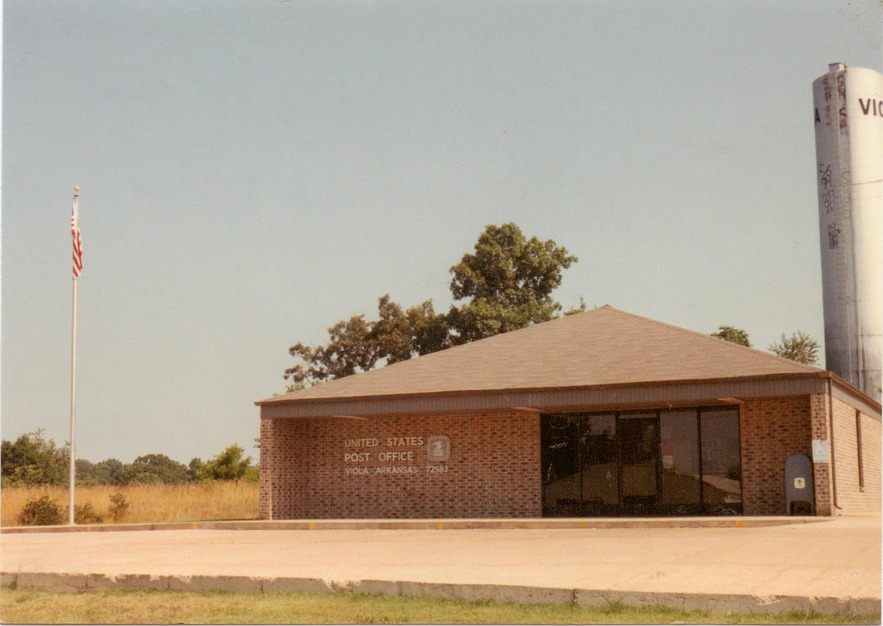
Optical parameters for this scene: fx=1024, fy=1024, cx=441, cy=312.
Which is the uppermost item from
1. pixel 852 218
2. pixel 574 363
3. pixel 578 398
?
pixel 852 218

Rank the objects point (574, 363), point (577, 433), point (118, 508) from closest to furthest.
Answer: point (577, 433) < point (574, 363) < point (118, 508)

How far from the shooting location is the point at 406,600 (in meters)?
9.38

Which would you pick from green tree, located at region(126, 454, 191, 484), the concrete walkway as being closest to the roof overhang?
the concrete walkway

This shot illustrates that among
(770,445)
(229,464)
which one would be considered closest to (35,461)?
(229,464)

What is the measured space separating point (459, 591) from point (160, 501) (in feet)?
81.8

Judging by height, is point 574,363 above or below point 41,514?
above

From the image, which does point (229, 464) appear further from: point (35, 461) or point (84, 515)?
point (84, 515)

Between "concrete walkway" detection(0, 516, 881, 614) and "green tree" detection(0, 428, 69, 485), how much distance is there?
24725mm

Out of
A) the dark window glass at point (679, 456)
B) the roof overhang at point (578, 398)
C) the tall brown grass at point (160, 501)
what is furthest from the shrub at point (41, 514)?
the dark window glass at point (679, 456)

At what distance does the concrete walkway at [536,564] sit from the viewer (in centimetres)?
877

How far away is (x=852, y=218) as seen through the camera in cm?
3177

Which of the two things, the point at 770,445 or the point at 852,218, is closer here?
the point at 770,445

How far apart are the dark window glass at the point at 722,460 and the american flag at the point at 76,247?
53.6ft

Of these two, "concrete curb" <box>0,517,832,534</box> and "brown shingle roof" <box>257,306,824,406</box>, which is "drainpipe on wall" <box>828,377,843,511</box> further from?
"concrete curb" <box>0,517,832,534</box>
